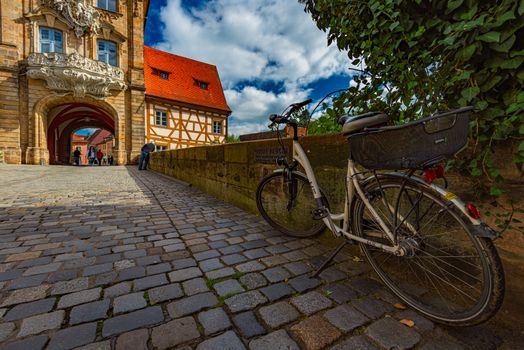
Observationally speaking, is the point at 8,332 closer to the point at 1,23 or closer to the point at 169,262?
the point at 169,262

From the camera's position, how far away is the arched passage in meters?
20.7

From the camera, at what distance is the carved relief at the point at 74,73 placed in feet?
50.1

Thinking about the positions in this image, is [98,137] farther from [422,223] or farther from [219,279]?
[422,223]

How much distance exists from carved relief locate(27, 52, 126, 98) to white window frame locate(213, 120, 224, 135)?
26.6 ft

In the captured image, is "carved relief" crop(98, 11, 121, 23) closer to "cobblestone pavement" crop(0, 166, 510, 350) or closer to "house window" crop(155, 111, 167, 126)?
"house window" crop(155, 111, 167, 126)

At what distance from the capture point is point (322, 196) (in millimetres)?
2133

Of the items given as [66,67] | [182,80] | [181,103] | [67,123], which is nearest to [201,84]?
[182,80]

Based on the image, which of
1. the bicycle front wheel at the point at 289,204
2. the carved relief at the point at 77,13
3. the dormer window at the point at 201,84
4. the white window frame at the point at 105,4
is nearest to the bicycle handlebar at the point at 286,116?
the bicycle front wheel at the point at 289,204

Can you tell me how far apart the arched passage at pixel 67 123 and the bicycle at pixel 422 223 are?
22.7 meters

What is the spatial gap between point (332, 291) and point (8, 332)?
1684mm

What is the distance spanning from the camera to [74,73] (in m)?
15.7

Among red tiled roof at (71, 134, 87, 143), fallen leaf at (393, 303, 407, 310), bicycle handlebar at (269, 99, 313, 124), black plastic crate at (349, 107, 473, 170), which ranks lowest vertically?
fallen leaf at (393, 303, 407, 310)

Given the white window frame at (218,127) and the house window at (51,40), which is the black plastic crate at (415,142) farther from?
the white window frame at (218,127)

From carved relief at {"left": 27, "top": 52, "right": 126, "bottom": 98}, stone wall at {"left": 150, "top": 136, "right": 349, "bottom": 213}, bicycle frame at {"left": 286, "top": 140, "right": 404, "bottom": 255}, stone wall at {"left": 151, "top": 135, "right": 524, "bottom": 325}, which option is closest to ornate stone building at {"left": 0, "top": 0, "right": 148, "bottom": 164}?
carved relief at {"left": 27, "top": 52, "right": 126, "bottom": 98}
